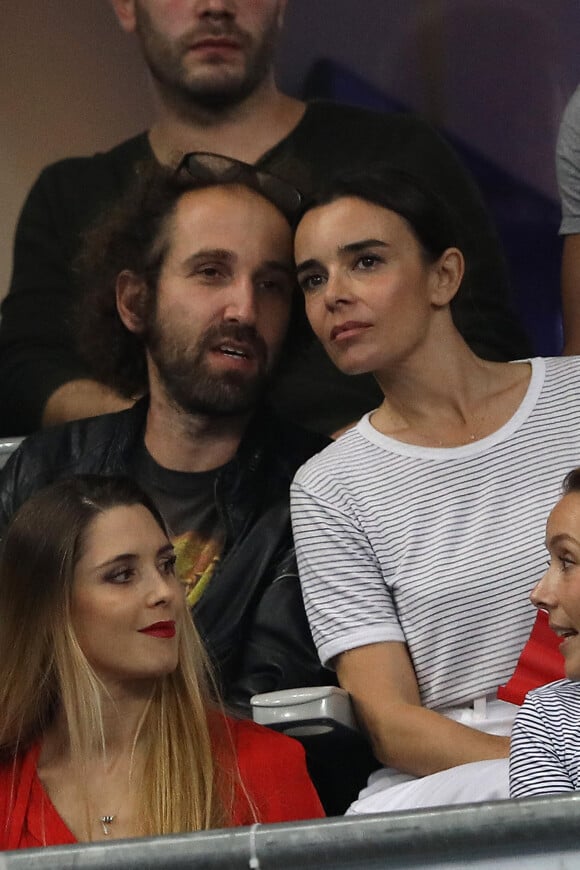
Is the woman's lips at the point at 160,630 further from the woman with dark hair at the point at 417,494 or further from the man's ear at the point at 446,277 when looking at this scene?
the man's ear at the point at 446,277

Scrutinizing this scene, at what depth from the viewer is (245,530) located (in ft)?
6.75

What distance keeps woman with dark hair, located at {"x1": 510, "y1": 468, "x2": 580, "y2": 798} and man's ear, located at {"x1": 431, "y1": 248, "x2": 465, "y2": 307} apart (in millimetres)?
544

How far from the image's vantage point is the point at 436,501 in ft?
5.99

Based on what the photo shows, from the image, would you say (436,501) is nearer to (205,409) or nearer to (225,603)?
(225,603)

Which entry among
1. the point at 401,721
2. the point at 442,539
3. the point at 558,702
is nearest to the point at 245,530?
the point at 442,539

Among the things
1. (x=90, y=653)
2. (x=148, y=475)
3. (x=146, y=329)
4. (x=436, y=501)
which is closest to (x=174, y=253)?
(x=146, y=329)

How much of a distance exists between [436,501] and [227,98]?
0.99 meters

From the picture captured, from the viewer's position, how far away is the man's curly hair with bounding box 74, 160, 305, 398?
231cm

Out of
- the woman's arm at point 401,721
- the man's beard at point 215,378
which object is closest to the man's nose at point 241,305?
the man's beard at point 215,378

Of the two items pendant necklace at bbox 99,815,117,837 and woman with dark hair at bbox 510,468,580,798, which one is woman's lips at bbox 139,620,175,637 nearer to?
pendant necklace at bbox 99,815,117,837

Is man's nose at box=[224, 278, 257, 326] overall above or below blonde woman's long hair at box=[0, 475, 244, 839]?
above

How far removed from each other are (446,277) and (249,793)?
771mm

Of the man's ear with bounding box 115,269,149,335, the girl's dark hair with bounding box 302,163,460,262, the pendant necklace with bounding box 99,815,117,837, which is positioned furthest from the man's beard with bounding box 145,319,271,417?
the pendant necklace with bounding box 99,815,117,837

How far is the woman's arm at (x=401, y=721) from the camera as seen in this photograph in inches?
63.7
